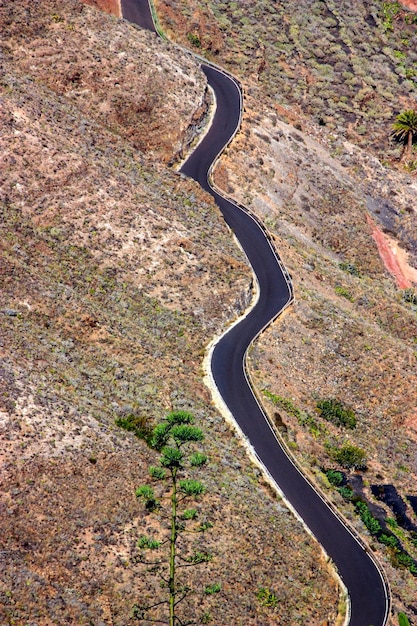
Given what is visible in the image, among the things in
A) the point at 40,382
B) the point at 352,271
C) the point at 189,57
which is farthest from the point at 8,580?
the point at 189,57

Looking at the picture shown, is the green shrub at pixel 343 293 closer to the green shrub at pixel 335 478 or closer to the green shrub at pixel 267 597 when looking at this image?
the green shrub at pixel 335 478

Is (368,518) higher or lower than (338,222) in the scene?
lower

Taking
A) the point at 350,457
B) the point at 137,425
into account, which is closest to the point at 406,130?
the point at 350,457

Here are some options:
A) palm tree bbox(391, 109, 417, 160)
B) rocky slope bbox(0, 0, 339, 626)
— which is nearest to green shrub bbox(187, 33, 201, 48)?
rocky slope bbox(0, 0, 339, 626)

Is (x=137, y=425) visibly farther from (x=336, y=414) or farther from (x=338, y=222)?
(x=338, y=222)

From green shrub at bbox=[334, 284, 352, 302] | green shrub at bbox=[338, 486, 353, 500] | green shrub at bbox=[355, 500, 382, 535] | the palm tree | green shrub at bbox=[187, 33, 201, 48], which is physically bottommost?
green shrub at bbox=[338, 486, 353, 500]

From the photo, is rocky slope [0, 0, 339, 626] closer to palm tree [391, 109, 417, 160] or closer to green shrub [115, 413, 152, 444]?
green shrub [115, 413, 152, 444]
